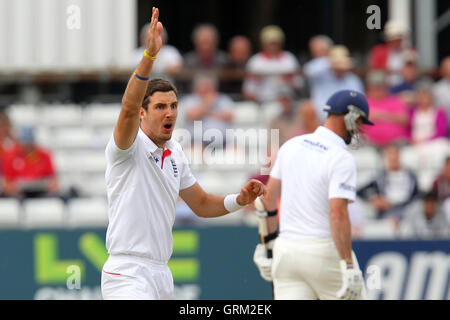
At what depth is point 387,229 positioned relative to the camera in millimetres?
10164

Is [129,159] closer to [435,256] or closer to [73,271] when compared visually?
[73,271]

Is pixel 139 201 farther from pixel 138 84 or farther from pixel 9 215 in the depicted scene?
pixel 9 215

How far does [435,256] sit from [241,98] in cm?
391

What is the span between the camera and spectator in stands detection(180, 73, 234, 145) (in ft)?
37.0

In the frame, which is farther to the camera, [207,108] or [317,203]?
[207,108]

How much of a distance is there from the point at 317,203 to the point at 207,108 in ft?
16.9

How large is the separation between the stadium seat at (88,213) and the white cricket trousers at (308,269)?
413 centimetres

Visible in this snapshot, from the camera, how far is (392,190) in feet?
34.5

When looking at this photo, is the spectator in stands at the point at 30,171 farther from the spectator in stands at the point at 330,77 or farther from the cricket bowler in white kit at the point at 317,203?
the cricket bowler in white kit at the point at 317,203

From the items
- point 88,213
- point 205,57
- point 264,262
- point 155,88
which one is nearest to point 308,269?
point 264,262

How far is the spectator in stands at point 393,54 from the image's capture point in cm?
1210

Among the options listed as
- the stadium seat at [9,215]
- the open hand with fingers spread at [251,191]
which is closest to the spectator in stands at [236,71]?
the stadium seat at [9,215]

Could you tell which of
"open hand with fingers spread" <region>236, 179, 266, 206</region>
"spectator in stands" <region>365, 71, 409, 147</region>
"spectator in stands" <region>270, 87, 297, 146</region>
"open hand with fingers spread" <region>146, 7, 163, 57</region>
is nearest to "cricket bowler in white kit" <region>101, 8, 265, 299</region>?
"open hand with fingers spread" <region>146, 7, 163, 57</region>

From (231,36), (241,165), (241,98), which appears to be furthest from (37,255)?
(231,36)
